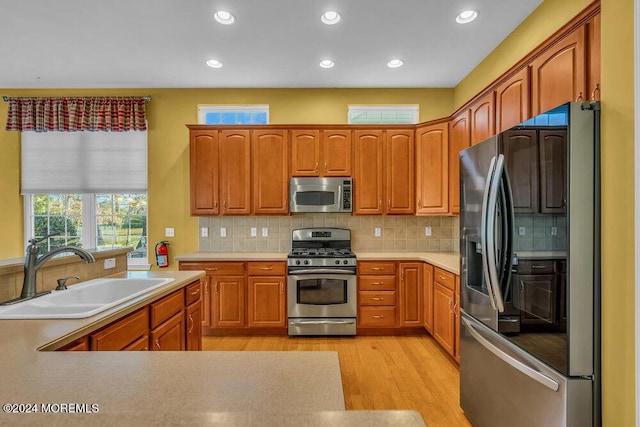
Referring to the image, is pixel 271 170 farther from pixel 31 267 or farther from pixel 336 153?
pixel 31 267

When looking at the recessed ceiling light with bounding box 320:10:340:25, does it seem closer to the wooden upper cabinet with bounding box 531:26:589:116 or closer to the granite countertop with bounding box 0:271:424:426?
the wooden upper cabinet with bounding box 531:26:589:116

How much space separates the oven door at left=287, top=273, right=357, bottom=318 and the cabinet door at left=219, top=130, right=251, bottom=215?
3.48 ft

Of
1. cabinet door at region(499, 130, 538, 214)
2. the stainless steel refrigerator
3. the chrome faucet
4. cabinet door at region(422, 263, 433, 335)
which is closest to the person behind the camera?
the stainless steel refrigerator

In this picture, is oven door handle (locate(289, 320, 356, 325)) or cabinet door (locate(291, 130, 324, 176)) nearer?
oven door handle (locate(289, 320, 356, 325))

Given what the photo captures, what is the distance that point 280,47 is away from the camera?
303 centimetres

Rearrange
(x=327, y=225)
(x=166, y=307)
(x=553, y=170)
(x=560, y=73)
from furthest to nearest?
(x=327, y=225), (x=166, y=307), (x=560, y=73), (x=553, y=170)

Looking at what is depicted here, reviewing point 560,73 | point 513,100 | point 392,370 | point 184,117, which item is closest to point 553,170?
point 560,73

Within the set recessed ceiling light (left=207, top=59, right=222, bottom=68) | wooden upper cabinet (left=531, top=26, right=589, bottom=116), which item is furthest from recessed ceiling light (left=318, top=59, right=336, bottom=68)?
wooden upper cabinet (left=531, top=26, right=589, bottom=116)

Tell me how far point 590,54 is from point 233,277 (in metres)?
3.31

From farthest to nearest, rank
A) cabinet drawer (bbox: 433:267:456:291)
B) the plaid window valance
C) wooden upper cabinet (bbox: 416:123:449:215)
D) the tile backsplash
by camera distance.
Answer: the tile backsplash
the plaid window valance
wooden upper cabinet (bbox: 416:123:449:215)
cabinet drawer (bbox: 433:267:456:291)

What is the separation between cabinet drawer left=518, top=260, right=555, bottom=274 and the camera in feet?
4.63

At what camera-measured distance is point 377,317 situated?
344 cm

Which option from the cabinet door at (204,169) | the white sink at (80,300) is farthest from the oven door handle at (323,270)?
the white sink at (80,300)

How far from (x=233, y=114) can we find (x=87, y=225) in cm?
232
